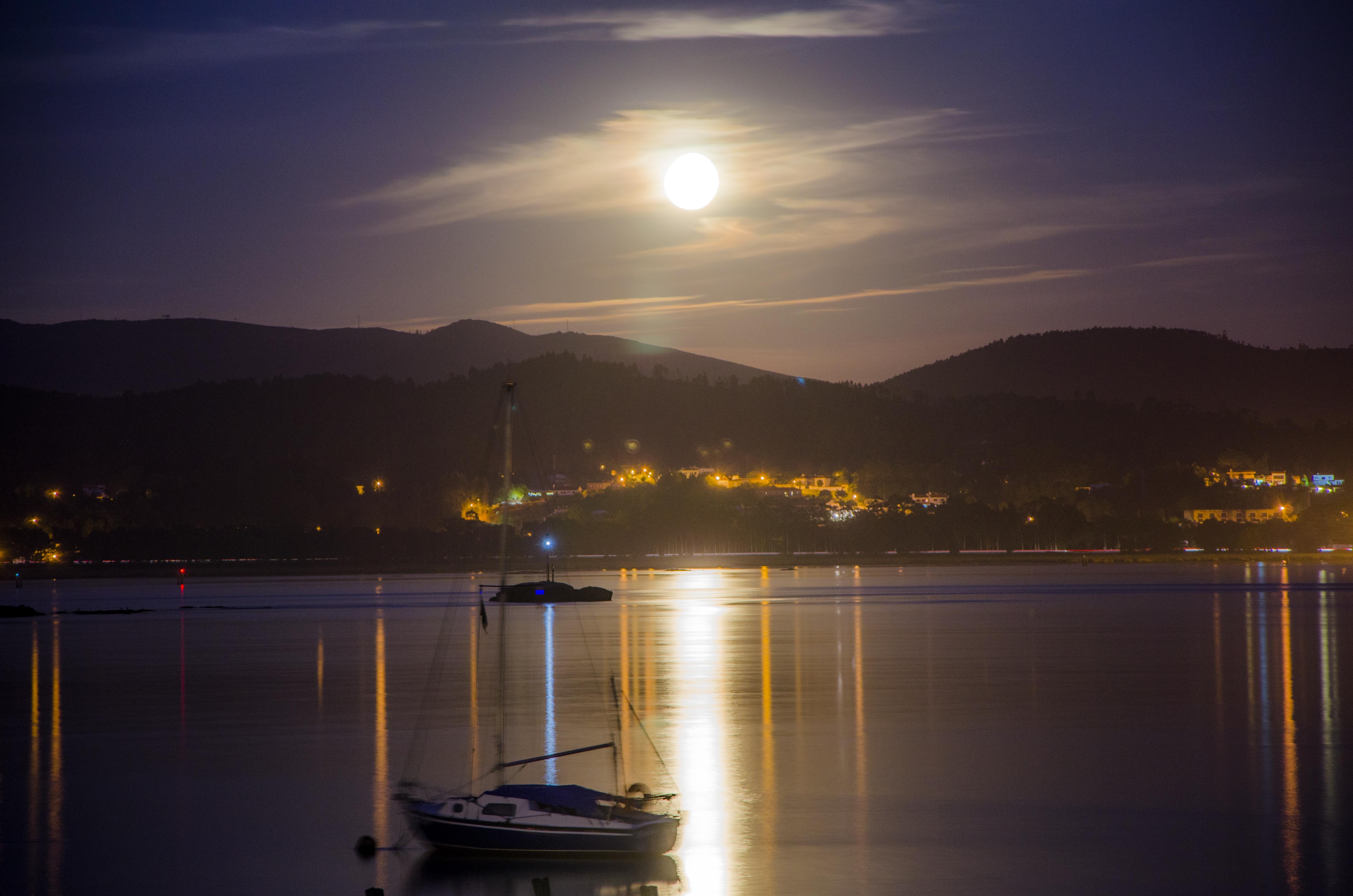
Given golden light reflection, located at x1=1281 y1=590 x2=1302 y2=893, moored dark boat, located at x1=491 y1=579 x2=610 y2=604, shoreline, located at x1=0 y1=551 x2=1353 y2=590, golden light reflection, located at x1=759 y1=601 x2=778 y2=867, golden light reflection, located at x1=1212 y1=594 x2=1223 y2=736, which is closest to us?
golden light reflection, located at x1=1281 y1=590 x2=1302 y2=893

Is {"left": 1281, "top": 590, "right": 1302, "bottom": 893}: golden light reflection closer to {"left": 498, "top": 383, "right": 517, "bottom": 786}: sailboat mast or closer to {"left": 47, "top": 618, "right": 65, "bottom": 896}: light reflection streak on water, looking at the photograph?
{"left": 498, "top": 383, "right": 517, "bottom": 786}: sailboat mast

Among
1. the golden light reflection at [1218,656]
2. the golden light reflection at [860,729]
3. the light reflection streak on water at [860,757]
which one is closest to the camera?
the light reflection streak on water at [860,757]

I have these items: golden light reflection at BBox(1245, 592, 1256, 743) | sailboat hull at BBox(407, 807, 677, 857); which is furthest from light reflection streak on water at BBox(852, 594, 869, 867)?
golden light reflection at BBox(1245, 592, 1256, 743)

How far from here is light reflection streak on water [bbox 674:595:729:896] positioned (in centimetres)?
1373

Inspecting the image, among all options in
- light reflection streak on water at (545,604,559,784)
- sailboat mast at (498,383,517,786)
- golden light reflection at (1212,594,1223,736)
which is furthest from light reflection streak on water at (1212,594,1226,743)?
sailboat mast at (498,383,517,786)

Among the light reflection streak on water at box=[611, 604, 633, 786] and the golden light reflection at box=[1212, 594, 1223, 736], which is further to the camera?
the golden light reflection at box=[1212, 594, 1223, 736]

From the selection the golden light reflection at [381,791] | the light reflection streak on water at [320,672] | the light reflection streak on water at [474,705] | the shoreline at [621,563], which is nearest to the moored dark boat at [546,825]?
the golden light reflection at [381,791]

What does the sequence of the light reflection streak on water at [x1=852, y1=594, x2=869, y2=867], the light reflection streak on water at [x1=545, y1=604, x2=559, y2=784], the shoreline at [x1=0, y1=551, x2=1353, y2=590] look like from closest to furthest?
the light reflection streak on water at [x1=852, y1=594, x2=869, y2=867] → the light reflection streak on water at [x1=545, y1=604, x2=559, y2=784] → the shoreline at [x1=0, y1=551, x2=1353, y2=590]

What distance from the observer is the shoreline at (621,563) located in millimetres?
150000

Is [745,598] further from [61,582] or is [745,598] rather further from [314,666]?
[61,582]

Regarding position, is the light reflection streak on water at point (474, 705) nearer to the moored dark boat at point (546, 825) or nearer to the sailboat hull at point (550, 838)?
the moored dark boat at point (546, 825)

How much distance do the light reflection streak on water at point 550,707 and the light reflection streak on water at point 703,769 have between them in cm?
172

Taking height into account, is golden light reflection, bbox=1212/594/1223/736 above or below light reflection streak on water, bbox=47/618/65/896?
below

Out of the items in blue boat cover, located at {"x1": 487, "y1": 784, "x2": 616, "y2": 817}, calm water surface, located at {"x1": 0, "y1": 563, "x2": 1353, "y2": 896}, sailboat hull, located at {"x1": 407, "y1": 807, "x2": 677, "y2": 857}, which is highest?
blue boat cover, located at {"x1": 487, "y1": 784, "x2": 616, "y2": 817}
